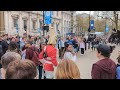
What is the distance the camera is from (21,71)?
2.04 m

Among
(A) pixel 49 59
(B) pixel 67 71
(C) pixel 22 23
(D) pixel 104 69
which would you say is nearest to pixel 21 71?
(B) pixel 67 71

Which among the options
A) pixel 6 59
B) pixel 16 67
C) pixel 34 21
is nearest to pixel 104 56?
pixel 6 59

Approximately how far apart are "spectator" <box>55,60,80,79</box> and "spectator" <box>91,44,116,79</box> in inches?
24.4

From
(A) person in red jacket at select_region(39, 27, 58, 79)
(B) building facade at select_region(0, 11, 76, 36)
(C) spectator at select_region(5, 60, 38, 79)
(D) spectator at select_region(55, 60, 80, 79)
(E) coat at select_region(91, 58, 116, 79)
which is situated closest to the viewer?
(C) spectator at select_region(5, 60, 38, 79)

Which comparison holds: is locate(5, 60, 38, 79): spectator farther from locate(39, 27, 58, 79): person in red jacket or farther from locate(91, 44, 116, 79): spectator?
locate(39, 27, 58, 79): person in red jacket

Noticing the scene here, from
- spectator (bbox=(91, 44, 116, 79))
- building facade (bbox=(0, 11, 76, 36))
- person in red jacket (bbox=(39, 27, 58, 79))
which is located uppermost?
building facade (bbox=(0, 11, 76, 36))

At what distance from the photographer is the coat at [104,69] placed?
10.3 ft

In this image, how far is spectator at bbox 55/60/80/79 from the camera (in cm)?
230

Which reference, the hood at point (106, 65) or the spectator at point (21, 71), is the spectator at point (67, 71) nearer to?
the spectator at point (21, 71)

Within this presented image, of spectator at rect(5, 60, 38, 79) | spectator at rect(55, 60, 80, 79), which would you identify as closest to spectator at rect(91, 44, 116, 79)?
spectator at rect(55, 60, 80, 79)

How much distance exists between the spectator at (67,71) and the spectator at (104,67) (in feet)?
2.04

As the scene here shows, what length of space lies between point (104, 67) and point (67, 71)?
0.94 metres
